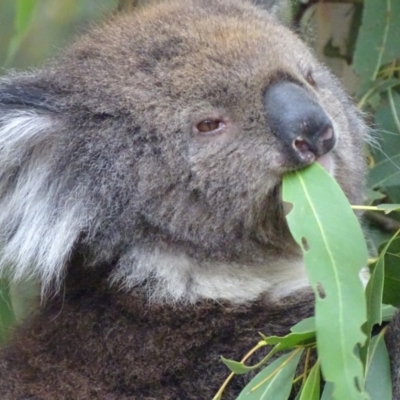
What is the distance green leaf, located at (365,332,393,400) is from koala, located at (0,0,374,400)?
35cm

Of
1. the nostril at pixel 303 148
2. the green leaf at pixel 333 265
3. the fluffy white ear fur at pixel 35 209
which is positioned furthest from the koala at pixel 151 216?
the green leaf at pixel 333 265

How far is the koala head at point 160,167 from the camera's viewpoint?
2.39 m

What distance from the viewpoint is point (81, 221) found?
2467 mm

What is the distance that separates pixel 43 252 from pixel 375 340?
1002 mm

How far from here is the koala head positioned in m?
2.39

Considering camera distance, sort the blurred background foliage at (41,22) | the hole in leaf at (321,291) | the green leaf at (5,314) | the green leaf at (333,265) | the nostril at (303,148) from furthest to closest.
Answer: the blurred background foliage at (41,22) < the green leaf at (5,314) < the nostril at (303,148) < the hole in leaf at (321,291) < the green leaf at (333,265)

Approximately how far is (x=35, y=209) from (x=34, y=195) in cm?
5

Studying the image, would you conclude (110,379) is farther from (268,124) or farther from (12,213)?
(268,124)

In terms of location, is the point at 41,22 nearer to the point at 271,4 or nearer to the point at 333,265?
the point at 271,4

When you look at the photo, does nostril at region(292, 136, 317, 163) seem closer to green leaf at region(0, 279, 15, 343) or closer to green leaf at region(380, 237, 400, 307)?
green leaf at region(380, 237, 400, 307)

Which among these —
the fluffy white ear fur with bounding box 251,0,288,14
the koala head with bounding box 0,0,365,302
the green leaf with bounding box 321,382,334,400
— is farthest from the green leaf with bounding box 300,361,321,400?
the fluffy white ear fur with bounding box 251,0,288,14

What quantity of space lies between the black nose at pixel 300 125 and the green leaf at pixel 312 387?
55 cm

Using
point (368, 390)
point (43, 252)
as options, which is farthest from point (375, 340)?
point (43, 252)

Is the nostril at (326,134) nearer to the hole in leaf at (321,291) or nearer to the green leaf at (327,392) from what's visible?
the hole in leaf at (321,291)
